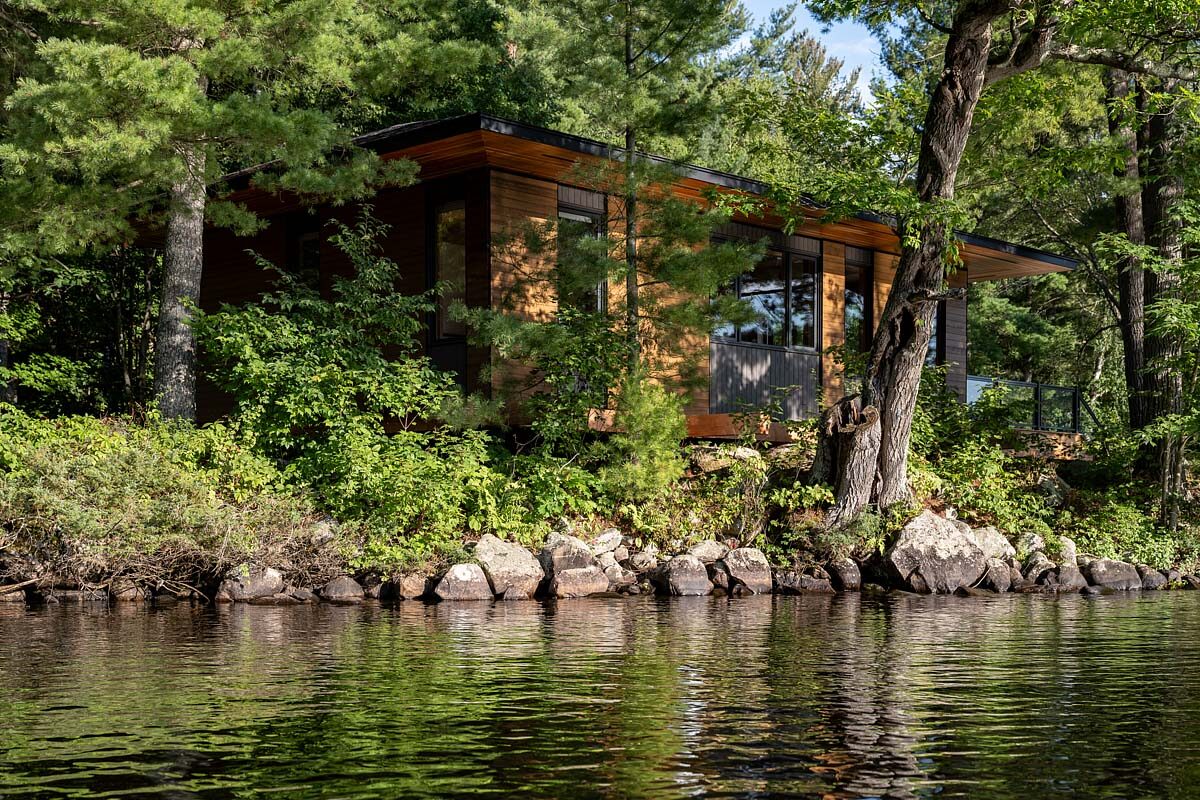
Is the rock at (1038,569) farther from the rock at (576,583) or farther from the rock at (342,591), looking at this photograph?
the rock at (342,591)

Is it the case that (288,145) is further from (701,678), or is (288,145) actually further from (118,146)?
(701,678)

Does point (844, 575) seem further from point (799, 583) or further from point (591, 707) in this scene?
point (591, 707)

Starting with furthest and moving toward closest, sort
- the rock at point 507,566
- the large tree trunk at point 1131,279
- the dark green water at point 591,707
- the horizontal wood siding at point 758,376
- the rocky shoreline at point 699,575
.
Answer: the large tree trunk at point 1131,279
the horizontal wood siding at point 758,376
the rock at point 507,566
the rocky shoreline at point 699,575
the dark green water at point 591,707

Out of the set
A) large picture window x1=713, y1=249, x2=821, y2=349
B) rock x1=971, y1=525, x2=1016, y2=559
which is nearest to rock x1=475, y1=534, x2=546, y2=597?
rock x1=971, y1=525, x2=1016, y2=559

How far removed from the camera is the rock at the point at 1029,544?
16.6 metres

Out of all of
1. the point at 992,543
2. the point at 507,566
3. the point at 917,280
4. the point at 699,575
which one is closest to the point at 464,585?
the point at 507,566

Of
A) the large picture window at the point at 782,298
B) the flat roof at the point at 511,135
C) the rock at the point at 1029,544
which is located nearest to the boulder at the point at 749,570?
the rock at the point at 1029,544

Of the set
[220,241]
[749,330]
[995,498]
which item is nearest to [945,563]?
[995,498]

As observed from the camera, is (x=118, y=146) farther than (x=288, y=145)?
No

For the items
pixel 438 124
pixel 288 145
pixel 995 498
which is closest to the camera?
pixel 288 145

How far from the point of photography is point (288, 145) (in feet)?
48.5

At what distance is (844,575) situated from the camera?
50.5 ft

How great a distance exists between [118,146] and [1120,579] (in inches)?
517

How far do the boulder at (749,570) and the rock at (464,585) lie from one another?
9.59 feet
